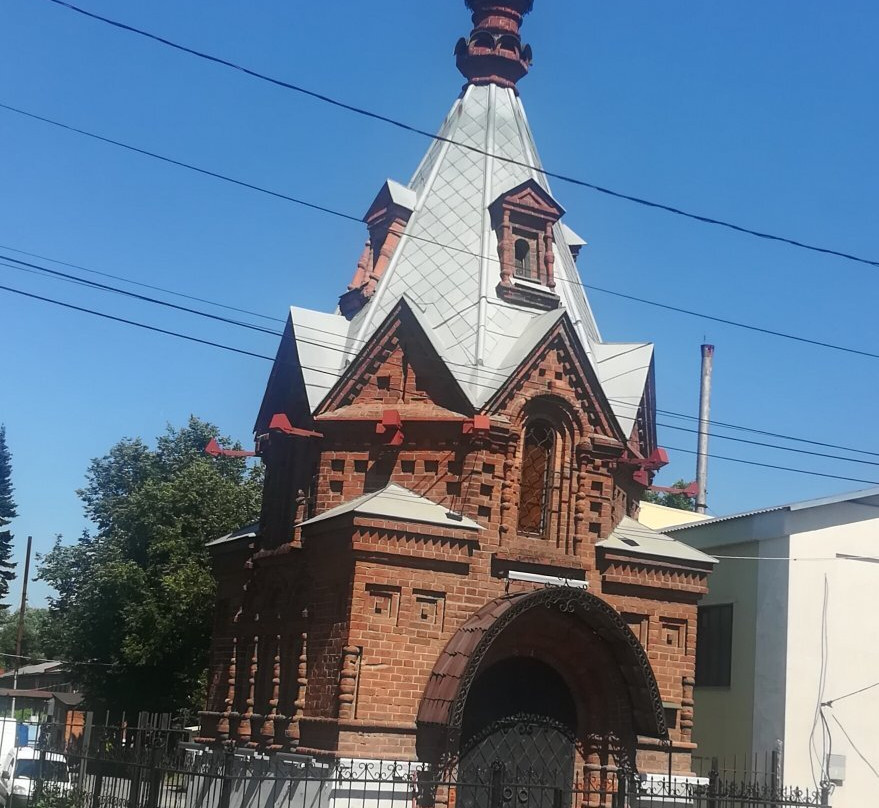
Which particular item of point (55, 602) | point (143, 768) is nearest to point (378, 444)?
point (143, 768)

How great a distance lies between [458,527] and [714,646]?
21.7 ft

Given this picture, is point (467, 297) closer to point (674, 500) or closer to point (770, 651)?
point (770, 651)

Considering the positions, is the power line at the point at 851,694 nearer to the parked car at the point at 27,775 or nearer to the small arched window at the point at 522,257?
the small arched window at the point at 522,257

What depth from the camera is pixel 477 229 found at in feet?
A: 66.6

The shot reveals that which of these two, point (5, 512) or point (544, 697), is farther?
point (5, 512)

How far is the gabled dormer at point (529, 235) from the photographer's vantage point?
A: 781 inches

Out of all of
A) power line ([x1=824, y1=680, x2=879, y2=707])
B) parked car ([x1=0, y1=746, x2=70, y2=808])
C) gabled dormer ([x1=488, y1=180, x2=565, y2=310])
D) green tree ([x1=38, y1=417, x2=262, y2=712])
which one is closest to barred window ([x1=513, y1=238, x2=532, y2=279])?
gabled dormer ([x1=488, y1=180, x2=565, y2=310])

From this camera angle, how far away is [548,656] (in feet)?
57.0

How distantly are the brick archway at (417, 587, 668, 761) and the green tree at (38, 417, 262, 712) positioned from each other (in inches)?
528

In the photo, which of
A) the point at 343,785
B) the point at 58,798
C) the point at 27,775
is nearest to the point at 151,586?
the point at 27,775

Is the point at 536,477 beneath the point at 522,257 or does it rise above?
beneath

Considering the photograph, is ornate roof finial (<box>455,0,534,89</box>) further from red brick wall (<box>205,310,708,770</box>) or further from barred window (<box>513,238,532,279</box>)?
red brick wall (<box>205,310,708,770</box>)

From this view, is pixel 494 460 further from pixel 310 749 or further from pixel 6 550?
pixel 6 550

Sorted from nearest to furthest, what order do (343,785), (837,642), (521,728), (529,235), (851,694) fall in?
(343,785) → (521,728) → (851,694) → (837,642) → (529,235)
